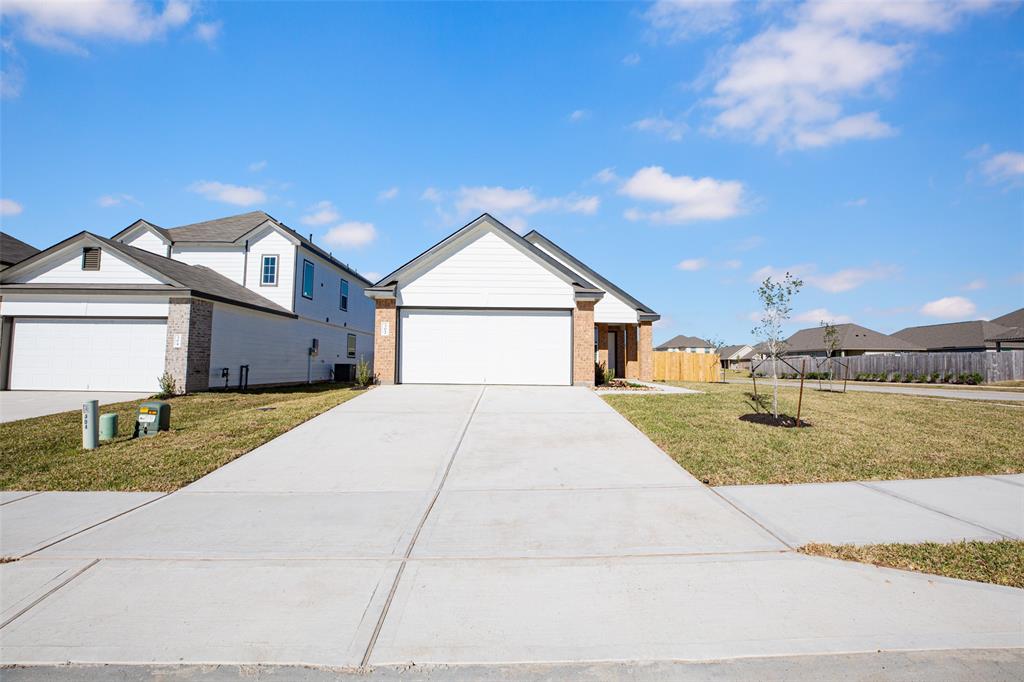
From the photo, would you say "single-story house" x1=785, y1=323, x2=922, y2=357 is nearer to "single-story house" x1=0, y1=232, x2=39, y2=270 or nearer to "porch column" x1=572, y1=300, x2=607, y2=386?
"porch column" x1=572, y1=300, x2=607, y2=386

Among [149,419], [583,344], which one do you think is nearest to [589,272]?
[583,344]

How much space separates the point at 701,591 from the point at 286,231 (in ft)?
72.1

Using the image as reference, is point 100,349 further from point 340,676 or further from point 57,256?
point 340,676

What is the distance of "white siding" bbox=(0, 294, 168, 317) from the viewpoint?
605 inches

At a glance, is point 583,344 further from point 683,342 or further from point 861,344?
point 683,342

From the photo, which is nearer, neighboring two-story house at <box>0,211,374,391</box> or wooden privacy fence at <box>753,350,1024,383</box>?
neighboring two-story house at <box>0,211,374,391</box>

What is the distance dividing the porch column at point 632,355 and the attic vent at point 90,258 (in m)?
21.6

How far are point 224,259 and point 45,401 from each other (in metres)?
9.67

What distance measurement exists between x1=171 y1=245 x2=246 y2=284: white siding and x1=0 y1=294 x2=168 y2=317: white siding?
5890 mm

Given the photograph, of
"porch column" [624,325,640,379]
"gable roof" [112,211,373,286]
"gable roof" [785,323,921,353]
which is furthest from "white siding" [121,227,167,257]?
"gable roof" [785,323,921,353]

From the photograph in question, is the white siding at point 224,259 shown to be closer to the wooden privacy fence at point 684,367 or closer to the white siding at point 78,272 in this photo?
the white siding at point 78,272

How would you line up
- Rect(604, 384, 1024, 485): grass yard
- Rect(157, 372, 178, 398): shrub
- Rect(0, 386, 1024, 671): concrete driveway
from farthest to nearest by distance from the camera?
Rect(157, 372, 178, 398): shrub < Rect(604, 384, 1024, 485): grass yard < Rect(0, 386, 1024, 671): concrete driveway

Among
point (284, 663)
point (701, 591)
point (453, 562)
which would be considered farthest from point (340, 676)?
point (701, 591)

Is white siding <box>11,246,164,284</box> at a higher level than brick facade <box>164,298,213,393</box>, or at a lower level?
higher
